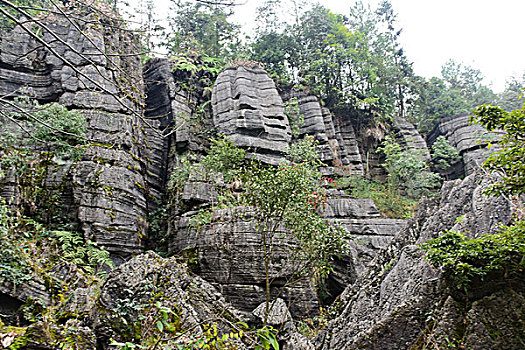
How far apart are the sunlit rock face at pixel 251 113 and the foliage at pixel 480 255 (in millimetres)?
9006

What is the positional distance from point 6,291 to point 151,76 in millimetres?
11528

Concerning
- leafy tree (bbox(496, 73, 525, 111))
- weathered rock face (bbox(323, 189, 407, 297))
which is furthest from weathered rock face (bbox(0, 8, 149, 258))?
leafy tree (bbox(496, 73, 525, 111))

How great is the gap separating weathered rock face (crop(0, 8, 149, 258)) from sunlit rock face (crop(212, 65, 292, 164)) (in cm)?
337

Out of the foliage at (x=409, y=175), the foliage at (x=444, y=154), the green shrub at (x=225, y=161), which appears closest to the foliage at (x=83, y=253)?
the green shrub at (x=225, y=161)

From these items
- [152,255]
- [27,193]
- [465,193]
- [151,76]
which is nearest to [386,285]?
[465,193]

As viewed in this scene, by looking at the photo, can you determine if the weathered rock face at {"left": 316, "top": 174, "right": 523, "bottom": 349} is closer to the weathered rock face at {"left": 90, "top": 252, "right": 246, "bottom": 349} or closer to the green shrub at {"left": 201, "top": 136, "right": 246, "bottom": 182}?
the weathered rock face at {"left": 90, "top": 252, "right": 246, "bottom": 349}

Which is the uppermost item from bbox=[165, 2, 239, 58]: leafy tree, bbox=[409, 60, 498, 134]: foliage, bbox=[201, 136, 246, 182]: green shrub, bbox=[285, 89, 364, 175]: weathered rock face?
bbox=[165, 2, 239, 58]: leafy tree

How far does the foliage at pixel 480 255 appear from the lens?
332 cm

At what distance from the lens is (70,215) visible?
29.7 feet

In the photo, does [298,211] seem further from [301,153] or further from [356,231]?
[301,153]

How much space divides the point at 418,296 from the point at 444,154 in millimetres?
15316

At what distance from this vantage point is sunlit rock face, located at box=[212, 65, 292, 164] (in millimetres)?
13066

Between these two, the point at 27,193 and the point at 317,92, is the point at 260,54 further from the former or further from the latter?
the point at 27,193

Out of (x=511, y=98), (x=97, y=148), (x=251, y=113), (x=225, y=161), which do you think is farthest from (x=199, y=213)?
(x=511, y=98)
